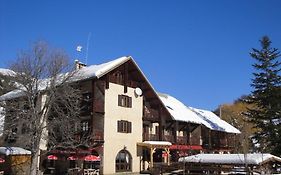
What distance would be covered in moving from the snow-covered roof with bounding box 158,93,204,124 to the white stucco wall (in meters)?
6.29

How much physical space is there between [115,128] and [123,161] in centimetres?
397

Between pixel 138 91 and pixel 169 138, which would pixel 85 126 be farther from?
pixel 169 138

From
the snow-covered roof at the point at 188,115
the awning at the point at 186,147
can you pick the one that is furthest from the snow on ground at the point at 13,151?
the snow-covered roof at the point at 188,115

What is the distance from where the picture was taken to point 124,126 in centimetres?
4197

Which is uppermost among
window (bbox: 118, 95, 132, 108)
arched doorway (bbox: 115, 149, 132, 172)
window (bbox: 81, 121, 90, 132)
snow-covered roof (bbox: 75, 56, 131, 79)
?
snow-covered roof (bbox: 75, 56, 131, 79)

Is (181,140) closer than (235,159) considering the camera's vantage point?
No

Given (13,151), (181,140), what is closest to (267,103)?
(181,140)

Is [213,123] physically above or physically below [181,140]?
above

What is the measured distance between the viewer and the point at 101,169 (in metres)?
38.3

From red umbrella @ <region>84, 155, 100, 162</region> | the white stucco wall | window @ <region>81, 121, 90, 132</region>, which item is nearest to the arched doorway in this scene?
the white stucco wall

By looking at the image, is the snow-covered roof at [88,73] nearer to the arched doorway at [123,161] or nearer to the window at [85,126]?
the window at [85,126]

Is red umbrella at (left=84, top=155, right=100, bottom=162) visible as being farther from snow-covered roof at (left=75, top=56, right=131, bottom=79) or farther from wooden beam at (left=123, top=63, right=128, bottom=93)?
wooden beam at (left=123, top=63, right=128, bottom=93)

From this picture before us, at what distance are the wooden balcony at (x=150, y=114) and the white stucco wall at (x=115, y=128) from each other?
0.93 m

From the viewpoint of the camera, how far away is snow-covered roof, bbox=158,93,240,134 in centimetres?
5072
